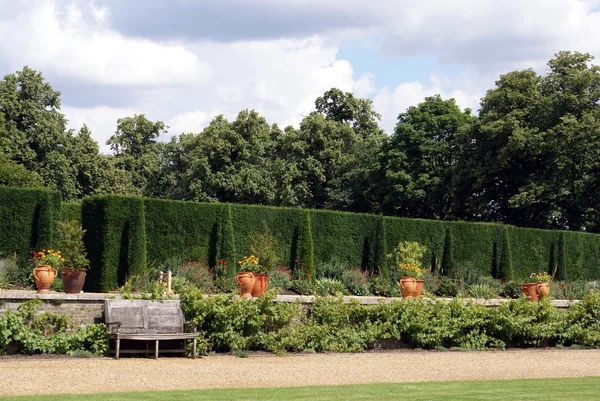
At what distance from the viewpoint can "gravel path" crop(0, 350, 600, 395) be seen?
36.8 ft

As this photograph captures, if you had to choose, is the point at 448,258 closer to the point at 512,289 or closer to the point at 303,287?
the point at 512,289

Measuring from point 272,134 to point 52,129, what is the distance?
51.6ft

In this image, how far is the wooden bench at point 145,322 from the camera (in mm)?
14172

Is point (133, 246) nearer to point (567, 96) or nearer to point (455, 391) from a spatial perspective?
point (455, 391)

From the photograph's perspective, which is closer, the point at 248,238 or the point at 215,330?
the point at 215,330

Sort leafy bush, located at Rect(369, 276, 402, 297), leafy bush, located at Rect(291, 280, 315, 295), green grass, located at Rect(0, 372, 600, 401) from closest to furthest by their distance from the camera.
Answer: green grass, located at Rect(0, 372, 600, 401), leafy bush, located at Rect(291, 280, 315, 295), leafy bush, located at Rect(369, 276, 402, 297)

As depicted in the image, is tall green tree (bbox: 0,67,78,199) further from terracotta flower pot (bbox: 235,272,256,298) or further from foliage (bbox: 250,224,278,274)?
terracotta flower pot (bbox: 235,272,256,298)

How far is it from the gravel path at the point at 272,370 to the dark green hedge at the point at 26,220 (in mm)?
9048

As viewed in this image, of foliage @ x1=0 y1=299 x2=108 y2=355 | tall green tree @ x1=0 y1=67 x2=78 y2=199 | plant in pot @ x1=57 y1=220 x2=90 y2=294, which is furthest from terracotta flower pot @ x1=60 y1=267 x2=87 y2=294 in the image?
tall green tree @ x1=0 y1=67 x2=78 y2=199

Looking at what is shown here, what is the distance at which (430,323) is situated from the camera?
17391 millimetres

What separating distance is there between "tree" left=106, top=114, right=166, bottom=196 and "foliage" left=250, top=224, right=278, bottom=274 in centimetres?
3398

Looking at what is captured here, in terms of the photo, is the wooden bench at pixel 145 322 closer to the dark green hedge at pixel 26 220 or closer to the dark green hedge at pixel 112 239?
the dark green hedge at pixel 112 239

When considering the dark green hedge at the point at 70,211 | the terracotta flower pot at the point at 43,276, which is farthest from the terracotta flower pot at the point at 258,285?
the dark green hedge at the point at 70,211

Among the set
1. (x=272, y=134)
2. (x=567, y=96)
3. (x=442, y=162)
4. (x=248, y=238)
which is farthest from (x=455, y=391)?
(x=272, y=134)
